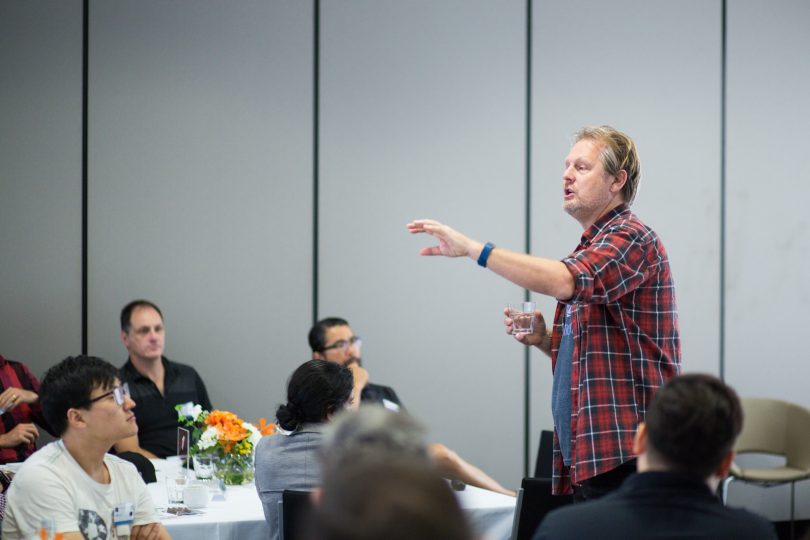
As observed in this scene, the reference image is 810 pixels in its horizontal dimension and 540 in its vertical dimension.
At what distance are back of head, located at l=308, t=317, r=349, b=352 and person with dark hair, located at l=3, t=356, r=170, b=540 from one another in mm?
2019

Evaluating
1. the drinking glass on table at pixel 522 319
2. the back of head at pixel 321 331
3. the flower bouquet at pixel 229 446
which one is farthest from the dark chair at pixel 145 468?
the drinking glass on table at pixel 522 319

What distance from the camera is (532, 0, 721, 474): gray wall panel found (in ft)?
18.1

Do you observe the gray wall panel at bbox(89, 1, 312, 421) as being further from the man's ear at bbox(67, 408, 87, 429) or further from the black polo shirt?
the man's ear at bbox(67, 408, 87, 429)

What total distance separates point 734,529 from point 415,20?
14.0ft

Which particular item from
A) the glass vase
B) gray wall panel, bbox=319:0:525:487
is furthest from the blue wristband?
gray wall panel, bbox=319:0:525:487

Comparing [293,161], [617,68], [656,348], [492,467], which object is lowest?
[492,467]

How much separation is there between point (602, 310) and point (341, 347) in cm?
244

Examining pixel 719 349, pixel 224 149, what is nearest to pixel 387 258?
pixel 224 149

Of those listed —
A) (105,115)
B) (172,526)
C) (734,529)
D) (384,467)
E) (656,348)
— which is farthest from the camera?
(105,115)

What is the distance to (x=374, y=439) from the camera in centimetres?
104

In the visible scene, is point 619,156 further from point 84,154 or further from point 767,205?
point 767,205

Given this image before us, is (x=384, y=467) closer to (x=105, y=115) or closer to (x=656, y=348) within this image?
(x=656, y=348)

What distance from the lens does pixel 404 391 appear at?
5391mm

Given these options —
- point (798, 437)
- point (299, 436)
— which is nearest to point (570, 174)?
point (299, 436)
